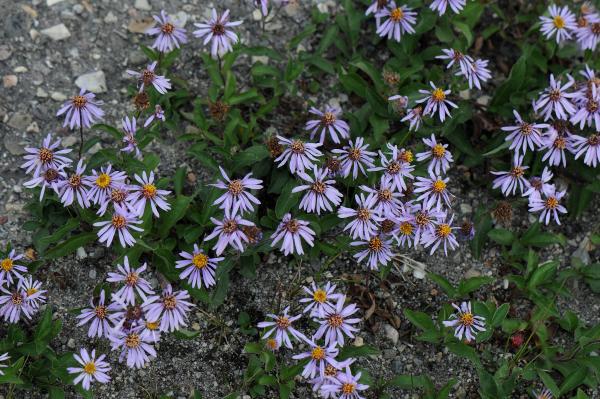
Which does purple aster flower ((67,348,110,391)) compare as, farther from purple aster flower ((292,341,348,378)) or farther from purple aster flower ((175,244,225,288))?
purple aster flower ((292,341,348,378))

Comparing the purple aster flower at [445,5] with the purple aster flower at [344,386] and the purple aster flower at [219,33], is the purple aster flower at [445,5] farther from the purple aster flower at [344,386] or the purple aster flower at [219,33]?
the purple aster flower at [344,386]

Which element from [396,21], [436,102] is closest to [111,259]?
[436,102]

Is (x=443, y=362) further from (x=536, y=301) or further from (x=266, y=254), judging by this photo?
(x=266, y=254)

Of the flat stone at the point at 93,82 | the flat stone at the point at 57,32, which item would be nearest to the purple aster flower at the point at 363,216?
the flat stone at the point at 93,82

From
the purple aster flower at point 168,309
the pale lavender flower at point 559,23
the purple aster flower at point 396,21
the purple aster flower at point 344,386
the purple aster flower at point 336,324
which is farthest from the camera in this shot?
the pale lavender flower at point 559,23

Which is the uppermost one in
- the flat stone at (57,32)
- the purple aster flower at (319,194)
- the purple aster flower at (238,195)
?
the flat stone at (57,32)

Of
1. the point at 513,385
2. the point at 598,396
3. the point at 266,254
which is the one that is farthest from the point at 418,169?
the point at 598,396

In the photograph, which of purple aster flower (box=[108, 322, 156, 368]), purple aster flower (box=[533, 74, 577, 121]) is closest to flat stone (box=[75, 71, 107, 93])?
purple aster flower (box=[108, 322, 156, 368])
